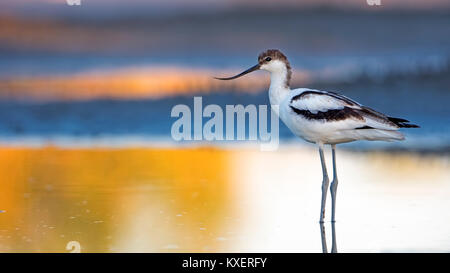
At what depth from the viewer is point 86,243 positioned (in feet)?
20.6

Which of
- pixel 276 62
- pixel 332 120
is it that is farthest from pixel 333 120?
pixel 276 62

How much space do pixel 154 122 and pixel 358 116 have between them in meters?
8.39

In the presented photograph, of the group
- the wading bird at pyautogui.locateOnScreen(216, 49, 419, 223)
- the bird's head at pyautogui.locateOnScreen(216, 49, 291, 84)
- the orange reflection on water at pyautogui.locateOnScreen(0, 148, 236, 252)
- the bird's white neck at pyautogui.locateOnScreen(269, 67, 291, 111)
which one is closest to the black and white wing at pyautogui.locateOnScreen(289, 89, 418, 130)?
the wading bird at pyautogui.locateOnScreen(216, 49, 419, 223)

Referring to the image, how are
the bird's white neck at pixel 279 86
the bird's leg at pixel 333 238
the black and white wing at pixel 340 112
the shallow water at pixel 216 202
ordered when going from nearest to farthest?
the bird's leg at pixel 333 238 < the shallow water at pixel 216 202 < the black and white wing at pixel 340 112 < the bird's white neck at pixel 279 86

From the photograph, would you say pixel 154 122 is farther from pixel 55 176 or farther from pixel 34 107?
pixel 55 176

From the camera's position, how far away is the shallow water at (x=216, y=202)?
20.8 feet

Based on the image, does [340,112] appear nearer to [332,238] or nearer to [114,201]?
[332,238]

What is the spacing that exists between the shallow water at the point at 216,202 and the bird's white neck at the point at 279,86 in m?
0.88

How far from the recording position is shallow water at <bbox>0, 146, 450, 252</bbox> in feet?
20.8

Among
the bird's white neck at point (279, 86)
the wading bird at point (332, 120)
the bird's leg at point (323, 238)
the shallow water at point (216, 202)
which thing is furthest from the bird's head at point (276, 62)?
the bird's leg at point (323, 238)

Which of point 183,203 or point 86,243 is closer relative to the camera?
point 86,243

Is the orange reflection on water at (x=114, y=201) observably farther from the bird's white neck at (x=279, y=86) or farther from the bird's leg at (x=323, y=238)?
the bird's white neck at (x=279, y=86)

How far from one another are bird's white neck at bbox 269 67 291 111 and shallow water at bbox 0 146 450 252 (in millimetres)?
875

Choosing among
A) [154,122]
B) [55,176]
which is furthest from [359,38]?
[55,176]
